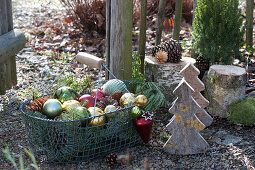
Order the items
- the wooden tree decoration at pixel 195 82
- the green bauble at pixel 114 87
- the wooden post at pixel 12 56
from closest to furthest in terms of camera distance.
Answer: the wooden tree decoration at pixel 195 82 < the green bauble at pixel 114 87 < the wooden post at pixel 12 56

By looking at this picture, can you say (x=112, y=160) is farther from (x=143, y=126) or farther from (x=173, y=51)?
(x=173, y=51)

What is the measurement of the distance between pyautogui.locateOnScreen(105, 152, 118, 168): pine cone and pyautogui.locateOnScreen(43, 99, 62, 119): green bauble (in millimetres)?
616

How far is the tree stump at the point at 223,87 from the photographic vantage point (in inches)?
144

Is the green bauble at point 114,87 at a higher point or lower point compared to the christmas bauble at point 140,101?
higher

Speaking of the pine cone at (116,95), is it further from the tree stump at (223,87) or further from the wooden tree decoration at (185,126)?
the tree stump at (223,87)

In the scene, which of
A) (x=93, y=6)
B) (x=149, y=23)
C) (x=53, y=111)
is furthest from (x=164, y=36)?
(x=53, y=111)

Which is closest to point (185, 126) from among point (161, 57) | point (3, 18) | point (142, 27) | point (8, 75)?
point (161, 57)

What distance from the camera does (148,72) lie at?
4.11 metres

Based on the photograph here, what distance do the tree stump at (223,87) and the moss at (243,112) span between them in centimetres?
8

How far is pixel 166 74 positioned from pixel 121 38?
0.71m

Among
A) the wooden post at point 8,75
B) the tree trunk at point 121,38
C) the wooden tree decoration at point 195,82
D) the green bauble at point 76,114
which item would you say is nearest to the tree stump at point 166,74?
the tree trunk at point 121,38

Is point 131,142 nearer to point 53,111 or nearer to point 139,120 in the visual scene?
point 139,120

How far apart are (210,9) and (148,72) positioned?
3.64 ft

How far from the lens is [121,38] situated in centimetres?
388
